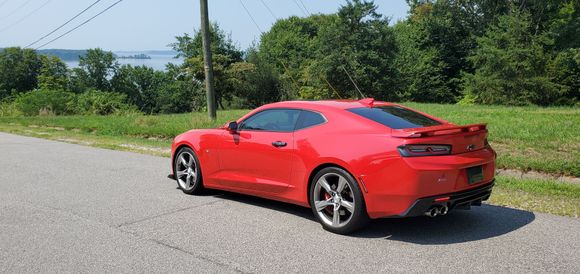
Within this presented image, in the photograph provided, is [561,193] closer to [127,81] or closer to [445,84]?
[445,84]

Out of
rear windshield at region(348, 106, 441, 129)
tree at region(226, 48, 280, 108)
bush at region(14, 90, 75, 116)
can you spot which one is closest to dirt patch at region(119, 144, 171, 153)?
rear windshield at region(348, 106, 441, 129)

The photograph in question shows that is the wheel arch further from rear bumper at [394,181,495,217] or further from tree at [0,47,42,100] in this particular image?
tree at [0,47,42,100]

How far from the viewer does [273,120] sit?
21.1 ft

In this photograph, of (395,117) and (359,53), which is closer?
(395,117)

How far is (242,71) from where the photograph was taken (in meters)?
51.9

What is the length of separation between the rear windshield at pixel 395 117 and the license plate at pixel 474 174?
766 mm

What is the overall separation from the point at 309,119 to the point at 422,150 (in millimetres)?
1474

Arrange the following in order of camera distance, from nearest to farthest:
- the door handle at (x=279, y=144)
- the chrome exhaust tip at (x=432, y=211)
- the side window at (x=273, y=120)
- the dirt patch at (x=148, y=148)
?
the chrome exhaust tip at (x=432, y=211)
the door handle at (x=279, y=144)
the side window at (x=273, y=120)
the dirt patch at (x=148, y=148)

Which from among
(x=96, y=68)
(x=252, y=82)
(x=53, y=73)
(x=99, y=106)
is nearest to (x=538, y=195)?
(x=99, y=106)

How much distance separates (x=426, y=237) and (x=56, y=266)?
3.48 meters

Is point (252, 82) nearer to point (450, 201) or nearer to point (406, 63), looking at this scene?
point (406, 63)

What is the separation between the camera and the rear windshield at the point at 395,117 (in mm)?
5584

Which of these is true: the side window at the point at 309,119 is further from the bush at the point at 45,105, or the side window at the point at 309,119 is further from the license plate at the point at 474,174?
the bush at the point at 45,105

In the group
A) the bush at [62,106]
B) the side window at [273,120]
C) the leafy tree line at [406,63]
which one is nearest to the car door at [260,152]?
the side window at [273,120]
